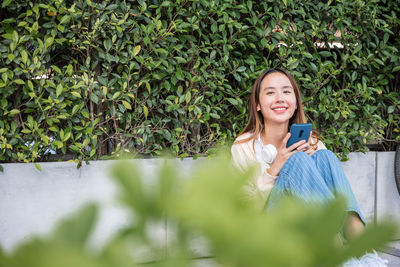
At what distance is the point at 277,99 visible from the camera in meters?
2.79

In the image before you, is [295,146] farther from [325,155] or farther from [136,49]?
[136,49]

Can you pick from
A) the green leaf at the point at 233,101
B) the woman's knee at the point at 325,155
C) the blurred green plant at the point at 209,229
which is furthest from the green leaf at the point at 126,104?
the blurred green plant at the point at 209,229

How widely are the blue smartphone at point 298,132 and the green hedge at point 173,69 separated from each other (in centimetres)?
72

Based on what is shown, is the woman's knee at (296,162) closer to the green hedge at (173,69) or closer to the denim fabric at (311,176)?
the denim fabric at (311,176)

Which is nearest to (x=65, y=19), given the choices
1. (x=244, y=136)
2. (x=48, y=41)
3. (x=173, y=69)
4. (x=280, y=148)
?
(x=48, y=41)

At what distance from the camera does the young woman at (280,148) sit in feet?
7.36

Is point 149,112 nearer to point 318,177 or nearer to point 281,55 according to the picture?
point 281,55

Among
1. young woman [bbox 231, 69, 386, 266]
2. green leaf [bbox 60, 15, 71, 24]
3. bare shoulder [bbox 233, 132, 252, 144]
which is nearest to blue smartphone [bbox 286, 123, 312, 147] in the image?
young woman [bbox 231, 69, 386, 266]

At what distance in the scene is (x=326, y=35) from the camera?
3.53 meters

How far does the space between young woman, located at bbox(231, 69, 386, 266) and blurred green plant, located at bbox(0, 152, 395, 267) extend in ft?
6.32

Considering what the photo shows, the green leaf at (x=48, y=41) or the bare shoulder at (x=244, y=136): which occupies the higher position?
the green leaf at (x=48, y=41)

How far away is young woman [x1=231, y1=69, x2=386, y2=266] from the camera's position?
2242 mm

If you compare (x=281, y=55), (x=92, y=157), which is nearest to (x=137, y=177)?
(x=92, y=157)

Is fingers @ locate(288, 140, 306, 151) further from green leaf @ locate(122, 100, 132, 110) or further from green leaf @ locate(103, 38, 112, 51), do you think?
green leaf @ locate(103, 38, 112, 51)
